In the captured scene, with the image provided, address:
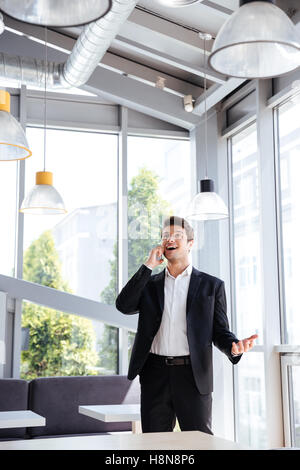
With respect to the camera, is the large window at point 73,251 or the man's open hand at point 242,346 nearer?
the man's open hand at point 242,346

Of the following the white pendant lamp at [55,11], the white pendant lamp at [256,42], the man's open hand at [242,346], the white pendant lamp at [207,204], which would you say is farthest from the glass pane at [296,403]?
the white pendant lamp at [55,11]

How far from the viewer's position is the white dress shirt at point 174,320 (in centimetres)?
291

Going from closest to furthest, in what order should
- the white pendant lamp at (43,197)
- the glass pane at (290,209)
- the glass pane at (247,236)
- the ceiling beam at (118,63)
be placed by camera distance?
the white pendant lamp at (43,197) < the glass pane at (290,209) < the glass pane at (247,236) < the ceiling beam at (118,63)

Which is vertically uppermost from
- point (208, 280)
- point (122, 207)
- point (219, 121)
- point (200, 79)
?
point (200, 79)

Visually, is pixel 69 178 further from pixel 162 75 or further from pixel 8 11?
pixel 8 11

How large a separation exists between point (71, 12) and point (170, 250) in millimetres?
1725

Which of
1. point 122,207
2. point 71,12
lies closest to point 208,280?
point 71,12

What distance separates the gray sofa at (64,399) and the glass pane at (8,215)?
113 centimetres

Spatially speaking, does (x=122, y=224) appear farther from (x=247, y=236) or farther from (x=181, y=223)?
(x=181, y=223)

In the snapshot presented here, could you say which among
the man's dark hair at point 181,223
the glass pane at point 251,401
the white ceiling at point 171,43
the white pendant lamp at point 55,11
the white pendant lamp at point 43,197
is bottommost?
the glass pane at point 251,401

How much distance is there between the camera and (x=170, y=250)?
317 cm

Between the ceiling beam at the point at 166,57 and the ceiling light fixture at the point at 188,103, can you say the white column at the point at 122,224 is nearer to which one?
the ceiling light fixture at the point at 188,103

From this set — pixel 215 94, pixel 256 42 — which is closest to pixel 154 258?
pixel 256 42

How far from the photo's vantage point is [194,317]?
9.74 ft
